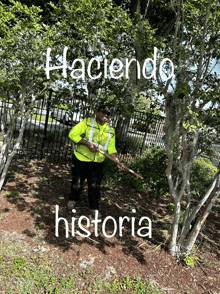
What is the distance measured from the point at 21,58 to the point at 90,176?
6.92 ft

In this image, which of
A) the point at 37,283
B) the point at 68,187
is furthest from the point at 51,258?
the point at 68,187

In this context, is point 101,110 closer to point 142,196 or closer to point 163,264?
point 163,264

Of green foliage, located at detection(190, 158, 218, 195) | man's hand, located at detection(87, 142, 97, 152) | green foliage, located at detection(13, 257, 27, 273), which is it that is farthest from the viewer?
green foliage, located at detection(190, 158, 218, 195)

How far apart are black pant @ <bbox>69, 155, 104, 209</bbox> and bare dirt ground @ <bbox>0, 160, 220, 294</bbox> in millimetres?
309

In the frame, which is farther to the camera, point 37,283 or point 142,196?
point 142,196

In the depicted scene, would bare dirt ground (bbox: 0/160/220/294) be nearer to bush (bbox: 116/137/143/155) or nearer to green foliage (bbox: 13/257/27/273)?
green foliage (bbox: 13/257/27/273)

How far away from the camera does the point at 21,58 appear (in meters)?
3.16

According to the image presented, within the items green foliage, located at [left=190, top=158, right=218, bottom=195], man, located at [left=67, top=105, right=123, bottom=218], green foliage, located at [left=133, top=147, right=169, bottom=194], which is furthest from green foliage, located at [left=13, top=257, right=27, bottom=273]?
green foliage, located at [left=190, top=158, right=218, bottom=195]

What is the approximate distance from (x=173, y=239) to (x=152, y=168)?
148 inches

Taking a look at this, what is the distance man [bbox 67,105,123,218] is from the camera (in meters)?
3.35

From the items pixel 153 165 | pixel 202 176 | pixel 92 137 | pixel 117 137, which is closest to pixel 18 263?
pixel 92 137

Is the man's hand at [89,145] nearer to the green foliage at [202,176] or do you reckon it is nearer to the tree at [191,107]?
the tree at [191,107]

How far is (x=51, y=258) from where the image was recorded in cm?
271

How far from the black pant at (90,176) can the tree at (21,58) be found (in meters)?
1.18
